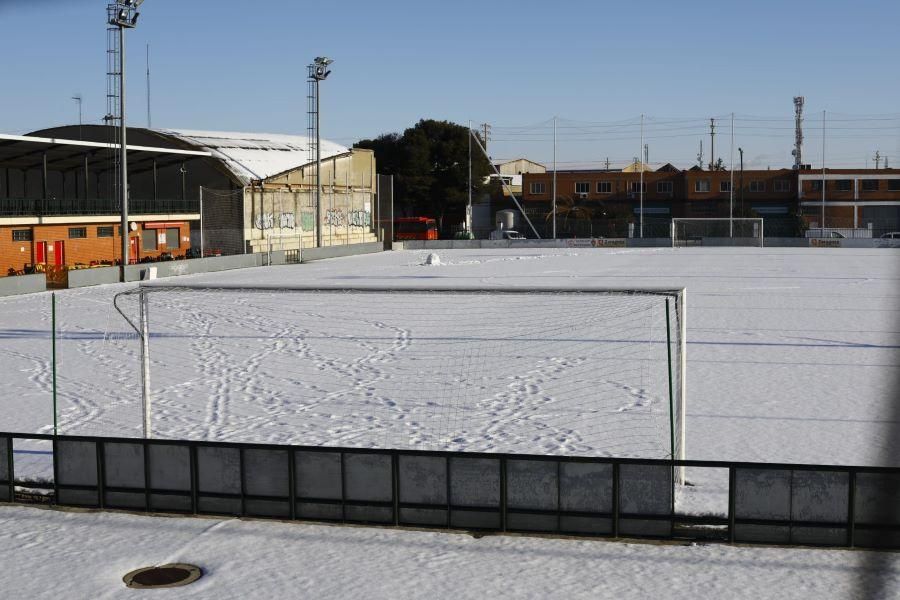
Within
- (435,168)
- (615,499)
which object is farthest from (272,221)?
(615,499)

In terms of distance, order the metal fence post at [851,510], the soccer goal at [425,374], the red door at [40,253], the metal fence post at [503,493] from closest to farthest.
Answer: the metal fence post at [851,510] < the metal fence post at [503,493] < the soccer goal at [425,374] < the red door at [40,253]

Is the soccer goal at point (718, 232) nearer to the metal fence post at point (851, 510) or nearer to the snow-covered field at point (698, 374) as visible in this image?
the snow-covered field at point (698, 374)

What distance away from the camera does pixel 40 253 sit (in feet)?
140

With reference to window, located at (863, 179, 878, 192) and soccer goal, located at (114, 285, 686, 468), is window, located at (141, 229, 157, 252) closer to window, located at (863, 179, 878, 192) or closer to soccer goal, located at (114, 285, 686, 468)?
soccer goal, located at (114, 285, 686, 468)

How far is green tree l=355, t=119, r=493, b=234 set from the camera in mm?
92750

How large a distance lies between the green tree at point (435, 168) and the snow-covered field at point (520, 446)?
215 feet

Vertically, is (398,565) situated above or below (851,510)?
below

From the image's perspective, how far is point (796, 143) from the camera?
98312 millimetres

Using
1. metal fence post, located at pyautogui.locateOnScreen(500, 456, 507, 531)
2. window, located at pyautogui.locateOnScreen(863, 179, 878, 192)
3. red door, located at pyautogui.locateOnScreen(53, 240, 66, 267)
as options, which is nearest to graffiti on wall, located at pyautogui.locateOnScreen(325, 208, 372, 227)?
red door, located at pyautogui.locateOnScreen(53, 240, 66, 267)

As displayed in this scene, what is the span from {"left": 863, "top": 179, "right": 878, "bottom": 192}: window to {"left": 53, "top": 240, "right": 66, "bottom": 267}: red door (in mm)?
69232

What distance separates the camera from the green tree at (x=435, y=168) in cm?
9275

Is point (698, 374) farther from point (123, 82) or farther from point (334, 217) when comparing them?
point (334, 217)

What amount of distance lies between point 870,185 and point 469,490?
3480 inches

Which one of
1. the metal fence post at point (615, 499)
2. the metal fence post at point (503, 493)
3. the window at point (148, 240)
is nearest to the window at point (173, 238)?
the window at point (148, 240)
